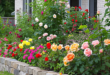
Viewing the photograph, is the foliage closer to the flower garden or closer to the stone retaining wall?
the flower garden

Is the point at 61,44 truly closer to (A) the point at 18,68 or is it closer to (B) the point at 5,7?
(A) the point at 18,68

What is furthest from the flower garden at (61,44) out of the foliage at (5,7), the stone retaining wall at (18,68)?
the foliage at (5,7)

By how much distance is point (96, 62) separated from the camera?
2.78m

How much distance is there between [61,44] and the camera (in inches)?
183

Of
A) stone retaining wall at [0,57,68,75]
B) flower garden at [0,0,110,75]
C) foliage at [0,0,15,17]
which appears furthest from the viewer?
foliage at [0,0,15,17]

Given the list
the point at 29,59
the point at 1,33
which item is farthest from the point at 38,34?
the point at 1,33

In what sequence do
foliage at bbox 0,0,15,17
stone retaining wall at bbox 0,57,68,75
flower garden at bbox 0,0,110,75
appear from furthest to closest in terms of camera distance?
1. foliage at bbox 0,0,15,17
2. stone retaining wall at bbox 0,57,68,75
3. flower garden at bbox 0,0,110,75

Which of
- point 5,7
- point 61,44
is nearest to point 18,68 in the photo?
point 61,44

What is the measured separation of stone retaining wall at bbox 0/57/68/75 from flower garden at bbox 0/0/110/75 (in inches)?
5.9

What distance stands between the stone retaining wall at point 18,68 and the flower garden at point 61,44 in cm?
15

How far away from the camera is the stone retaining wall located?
139 inches

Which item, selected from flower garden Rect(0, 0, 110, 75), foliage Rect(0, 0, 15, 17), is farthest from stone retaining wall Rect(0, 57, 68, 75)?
foliage Rect(0, 0, 15, 17)

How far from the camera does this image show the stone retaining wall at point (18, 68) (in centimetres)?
354

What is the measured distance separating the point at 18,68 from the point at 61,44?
1202 millimetres
